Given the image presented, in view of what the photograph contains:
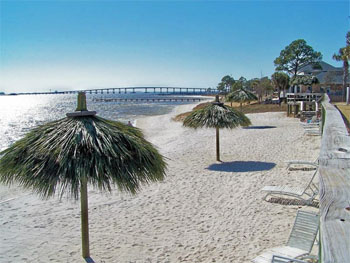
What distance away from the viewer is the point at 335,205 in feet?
4.10

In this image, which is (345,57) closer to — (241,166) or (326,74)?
(326,74)

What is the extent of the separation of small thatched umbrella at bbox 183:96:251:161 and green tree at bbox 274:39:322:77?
144ft

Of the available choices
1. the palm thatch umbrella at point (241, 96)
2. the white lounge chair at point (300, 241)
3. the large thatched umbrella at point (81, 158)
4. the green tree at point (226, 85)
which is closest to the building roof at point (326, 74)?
the palm thatch umbrella at point (241, 96)

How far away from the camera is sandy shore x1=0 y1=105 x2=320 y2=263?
5613 mm

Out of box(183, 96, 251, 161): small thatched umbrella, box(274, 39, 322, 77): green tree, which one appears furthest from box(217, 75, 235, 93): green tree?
box(183, 96, 251, 161): small thatched umbrella

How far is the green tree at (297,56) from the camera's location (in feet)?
173

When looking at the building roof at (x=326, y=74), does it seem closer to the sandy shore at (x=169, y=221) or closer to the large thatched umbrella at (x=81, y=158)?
the sandy shore at (x=169, y=221)

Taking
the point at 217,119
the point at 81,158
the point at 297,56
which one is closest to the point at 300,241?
the point at 81,158

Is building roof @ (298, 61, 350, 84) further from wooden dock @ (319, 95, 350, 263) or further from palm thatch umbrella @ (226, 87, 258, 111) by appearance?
wooden dock @ (319, 95, 350, 263)

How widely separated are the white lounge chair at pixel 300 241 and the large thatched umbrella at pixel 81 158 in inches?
79.4

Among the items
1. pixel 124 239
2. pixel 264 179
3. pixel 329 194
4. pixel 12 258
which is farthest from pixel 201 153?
pixel 329 194

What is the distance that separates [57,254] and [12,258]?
767mm

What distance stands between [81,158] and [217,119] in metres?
7.84

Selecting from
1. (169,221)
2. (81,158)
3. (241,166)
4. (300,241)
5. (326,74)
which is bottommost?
(169,221)
